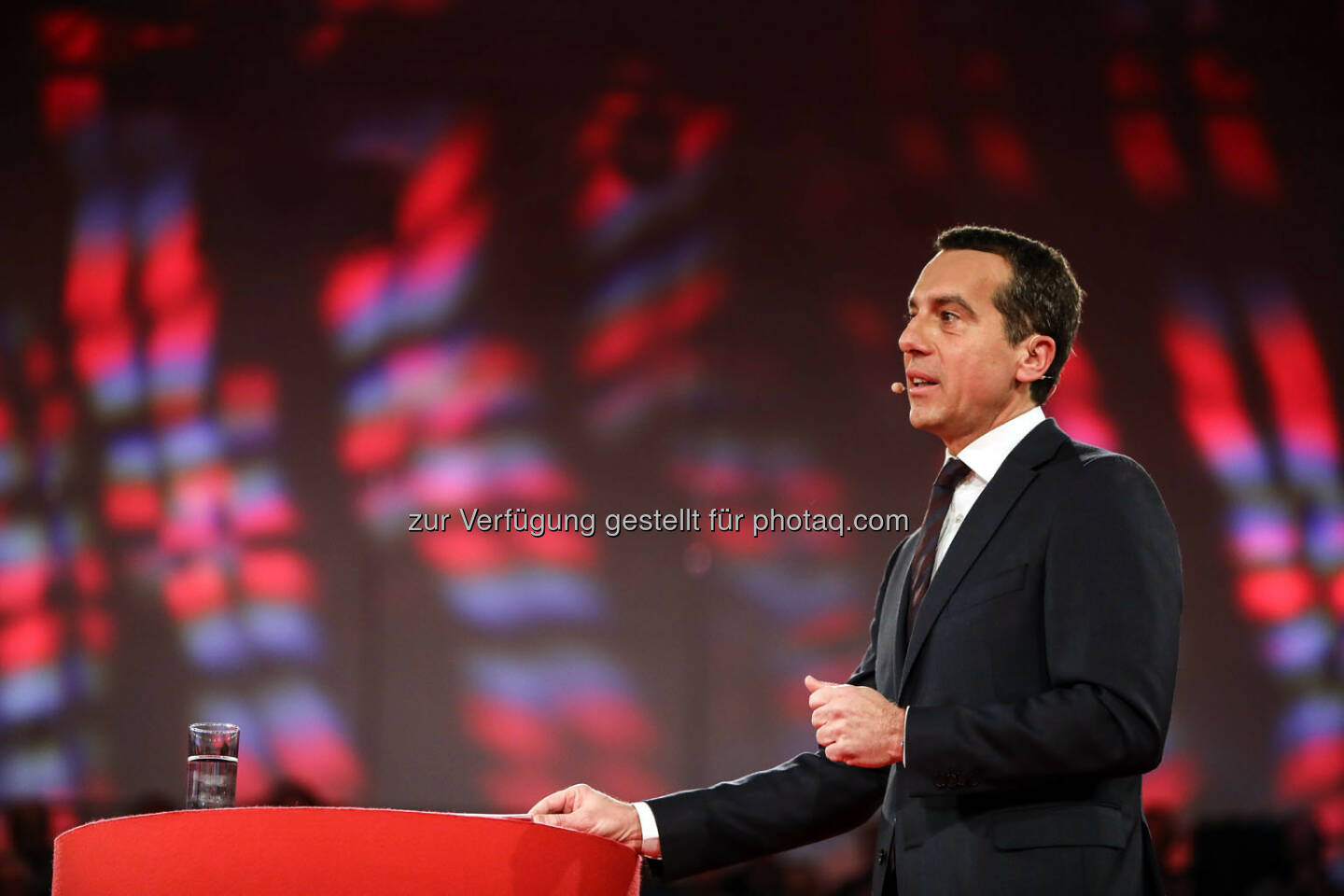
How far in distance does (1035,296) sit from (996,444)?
21 centimetres

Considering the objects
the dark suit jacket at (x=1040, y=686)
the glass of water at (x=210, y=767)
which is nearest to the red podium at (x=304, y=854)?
the glass of water at (x=210, y=767)

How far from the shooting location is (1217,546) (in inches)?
189

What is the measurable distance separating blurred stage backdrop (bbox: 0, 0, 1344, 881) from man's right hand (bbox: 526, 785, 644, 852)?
2505mm

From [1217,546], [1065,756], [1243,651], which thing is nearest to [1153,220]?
[1217,546]

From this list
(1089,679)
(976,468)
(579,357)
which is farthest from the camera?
(579,357)

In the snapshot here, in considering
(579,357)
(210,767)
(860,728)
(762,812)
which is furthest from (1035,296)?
(579,357)

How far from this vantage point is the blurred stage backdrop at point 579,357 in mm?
4684

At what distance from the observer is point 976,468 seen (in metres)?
2.14

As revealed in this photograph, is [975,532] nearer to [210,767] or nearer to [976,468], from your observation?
[976,468]

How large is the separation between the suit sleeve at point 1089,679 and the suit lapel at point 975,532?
92 mm

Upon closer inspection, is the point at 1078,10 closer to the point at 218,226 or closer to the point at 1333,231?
the point at 1333,231

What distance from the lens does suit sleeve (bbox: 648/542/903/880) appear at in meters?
2.19

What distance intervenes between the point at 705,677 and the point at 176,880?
3.28 metres

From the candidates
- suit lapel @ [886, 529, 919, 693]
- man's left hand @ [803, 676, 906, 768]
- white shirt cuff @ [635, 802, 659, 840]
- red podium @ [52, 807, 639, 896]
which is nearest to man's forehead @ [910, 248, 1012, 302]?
suit lapel @ [886, 529, 919, 693]
